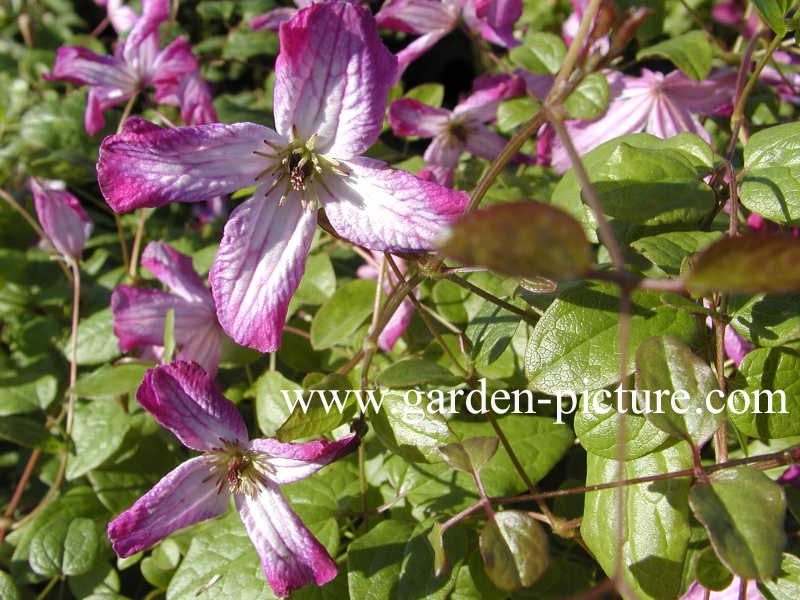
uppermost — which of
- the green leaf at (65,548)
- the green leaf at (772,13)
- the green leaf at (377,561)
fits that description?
the green leaf at (772,13)

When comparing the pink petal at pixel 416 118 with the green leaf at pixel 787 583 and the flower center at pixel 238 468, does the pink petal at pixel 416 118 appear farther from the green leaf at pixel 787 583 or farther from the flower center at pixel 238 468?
the green leaf at pixel 787 583

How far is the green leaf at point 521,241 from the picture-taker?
0.29 meters

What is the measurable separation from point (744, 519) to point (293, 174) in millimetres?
465

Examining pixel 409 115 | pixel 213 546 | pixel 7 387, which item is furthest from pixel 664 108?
pixel 7 387

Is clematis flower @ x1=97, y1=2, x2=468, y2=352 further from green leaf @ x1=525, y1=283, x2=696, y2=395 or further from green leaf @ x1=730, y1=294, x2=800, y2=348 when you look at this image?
green leaf @ x1=730, y1=294, x2=800, y2=348

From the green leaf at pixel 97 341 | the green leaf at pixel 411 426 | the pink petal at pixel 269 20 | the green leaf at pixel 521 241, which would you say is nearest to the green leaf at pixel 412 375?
the green leaf at pixel 411 426

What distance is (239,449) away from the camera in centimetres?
74

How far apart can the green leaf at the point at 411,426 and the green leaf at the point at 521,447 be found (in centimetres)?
10

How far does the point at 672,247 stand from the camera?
580mm

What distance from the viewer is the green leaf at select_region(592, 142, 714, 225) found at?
1.98ft

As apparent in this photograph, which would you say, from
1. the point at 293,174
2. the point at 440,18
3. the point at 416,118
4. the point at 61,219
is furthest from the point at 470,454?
the point at 61,219

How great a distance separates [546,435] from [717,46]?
66 centimetres

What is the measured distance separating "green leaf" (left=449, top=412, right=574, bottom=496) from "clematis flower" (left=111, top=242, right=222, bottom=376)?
0.34 metres

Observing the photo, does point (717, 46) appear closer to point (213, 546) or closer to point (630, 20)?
Result: point (630, 20)
